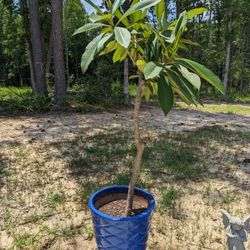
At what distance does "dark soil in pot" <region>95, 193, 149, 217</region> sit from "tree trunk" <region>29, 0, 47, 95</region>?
19.8ft

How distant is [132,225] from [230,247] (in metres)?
0.56

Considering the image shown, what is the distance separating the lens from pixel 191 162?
334 centimetres

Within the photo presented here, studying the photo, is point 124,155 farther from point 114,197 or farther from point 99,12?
point 99,12

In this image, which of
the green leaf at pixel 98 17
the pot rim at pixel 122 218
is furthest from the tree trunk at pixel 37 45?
the green leaf at pixel 98 17

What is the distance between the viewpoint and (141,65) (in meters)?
1.21

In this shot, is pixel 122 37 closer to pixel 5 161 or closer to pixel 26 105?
pixel 5 161

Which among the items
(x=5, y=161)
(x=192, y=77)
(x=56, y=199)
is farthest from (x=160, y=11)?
(x=5, y=161)

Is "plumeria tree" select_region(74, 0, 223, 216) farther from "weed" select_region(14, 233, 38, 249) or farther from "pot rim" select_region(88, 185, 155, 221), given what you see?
"weed" select_region(14, 233, 38, 249)

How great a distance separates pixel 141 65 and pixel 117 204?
0.88m

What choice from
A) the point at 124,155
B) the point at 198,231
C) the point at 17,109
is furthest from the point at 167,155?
the point at 17,109

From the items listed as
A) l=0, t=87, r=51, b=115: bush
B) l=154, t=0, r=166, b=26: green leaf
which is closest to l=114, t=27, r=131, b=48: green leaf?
l=154, t=0, r=166, b=26: green leaf

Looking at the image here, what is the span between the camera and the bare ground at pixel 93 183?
6.38 ft

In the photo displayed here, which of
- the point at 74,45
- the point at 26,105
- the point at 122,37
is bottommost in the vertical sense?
the point at 26,105

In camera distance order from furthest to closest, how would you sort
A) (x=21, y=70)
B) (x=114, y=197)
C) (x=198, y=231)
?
(x=21, y=70) < (x=198, y=231) < (x=114, y=197)
